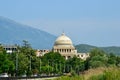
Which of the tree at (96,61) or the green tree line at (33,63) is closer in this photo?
the green tree line at (33,63)

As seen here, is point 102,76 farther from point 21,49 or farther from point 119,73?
point 21,49

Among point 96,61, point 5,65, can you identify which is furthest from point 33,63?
point 5,65

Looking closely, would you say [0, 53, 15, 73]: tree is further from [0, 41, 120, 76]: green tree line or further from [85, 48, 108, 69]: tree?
[85, 48, 108, 69]: tree

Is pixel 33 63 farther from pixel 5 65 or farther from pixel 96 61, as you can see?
pixel 5 65

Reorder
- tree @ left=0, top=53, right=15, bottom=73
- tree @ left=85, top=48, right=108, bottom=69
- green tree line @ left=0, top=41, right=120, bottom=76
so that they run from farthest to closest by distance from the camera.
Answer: tree @ left=85, top=48, right=108, bottom=69 < green tree line @ left=0, top=41, right=120, bottom=76 < tree @ left=0, top=53, right=15, bottom=73

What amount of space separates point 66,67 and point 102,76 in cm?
13173

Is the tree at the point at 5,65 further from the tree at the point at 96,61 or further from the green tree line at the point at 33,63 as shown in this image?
the tree at the point at 96,61

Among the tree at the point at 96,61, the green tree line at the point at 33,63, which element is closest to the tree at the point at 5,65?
the green tree line at the point at 33,63

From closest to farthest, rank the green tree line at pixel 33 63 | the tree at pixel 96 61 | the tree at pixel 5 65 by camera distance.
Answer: the tree at pixel 5 65
the green tree line at pixel 33 63
the tree at pixel 96 61

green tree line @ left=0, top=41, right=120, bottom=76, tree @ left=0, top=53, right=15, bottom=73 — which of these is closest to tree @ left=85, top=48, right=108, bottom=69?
green tree line @ left=0, top=41, right=120, bottom=76

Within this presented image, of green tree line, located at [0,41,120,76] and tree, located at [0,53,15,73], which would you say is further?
green tree line, located at [0,41,120,76]

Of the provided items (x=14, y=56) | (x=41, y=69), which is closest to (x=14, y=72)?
(x=14, y=56)

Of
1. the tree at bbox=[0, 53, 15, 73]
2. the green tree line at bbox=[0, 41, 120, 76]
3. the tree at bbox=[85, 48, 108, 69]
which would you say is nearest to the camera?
the tree at bbox=[0, 53, 15, 73]

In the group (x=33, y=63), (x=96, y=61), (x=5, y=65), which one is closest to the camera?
(x=5, y=65)
